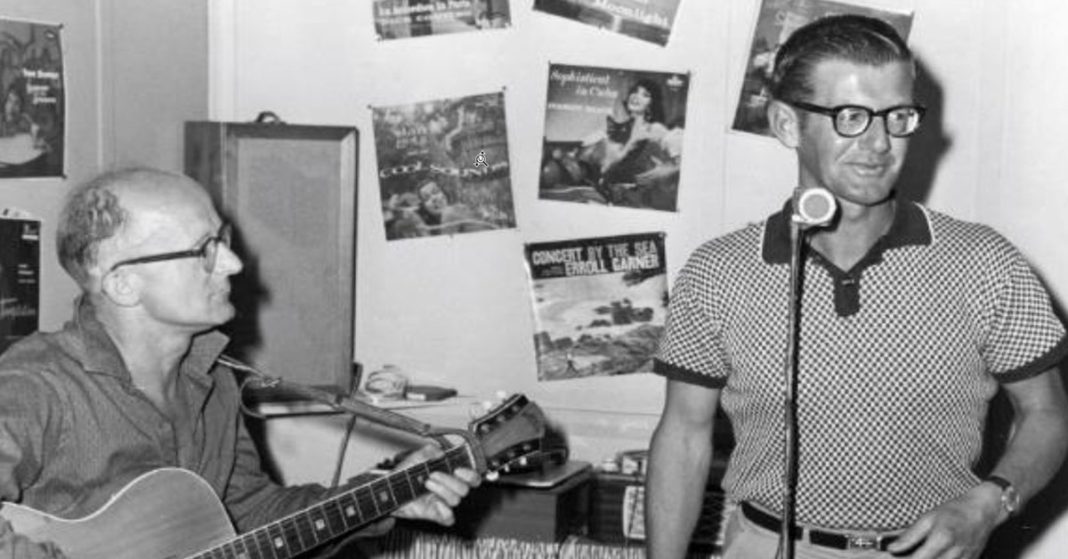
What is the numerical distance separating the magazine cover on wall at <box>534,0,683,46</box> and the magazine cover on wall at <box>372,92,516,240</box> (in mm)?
359

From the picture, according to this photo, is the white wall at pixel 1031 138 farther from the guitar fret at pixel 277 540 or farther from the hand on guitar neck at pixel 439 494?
the guitar fret at pixel 277 540

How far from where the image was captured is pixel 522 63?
415cm

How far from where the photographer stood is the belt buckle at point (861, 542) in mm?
2188

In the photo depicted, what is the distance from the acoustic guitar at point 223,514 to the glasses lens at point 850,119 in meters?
1.00

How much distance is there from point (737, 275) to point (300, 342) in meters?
1.94

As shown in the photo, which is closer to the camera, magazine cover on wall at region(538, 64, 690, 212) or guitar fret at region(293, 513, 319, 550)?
guitar fret at region(293, 513, 319, 550)

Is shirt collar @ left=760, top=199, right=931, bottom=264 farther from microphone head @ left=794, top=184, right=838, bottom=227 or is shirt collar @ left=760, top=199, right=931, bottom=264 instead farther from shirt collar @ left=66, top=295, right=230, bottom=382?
shirt collar @ left=66, top=295, right=230, bottom=382

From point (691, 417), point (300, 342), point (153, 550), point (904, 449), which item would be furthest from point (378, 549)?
point (904, 449)

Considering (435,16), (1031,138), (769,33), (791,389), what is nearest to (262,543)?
(791,389)

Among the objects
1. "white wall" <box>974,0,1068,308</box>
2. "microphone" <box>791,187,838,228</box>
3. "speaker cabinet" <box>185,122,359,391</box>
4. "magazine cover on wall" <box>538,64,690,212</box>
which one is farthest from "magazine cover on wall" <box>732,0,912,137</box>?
"microphone" <box>791,187,838,228</box>

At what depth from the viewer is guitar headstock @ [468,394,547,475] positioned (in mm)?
2785

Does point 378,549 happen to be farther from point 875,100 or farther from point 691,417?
point 875,100

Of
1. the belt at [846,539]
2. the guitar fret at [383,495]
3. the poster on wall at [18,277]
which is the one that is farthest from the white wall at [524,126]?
the belt at [846,539]

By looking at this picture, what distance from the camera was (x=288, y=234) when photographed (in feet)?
12.8
